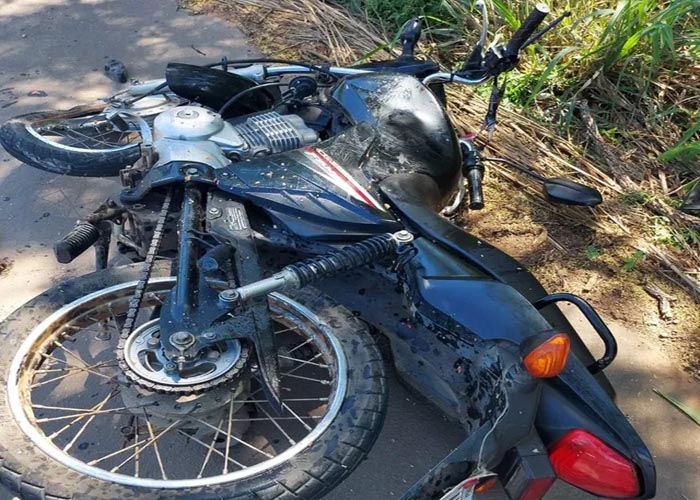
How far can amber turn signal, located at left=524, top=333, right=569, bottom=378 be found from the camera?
1642 millimetres

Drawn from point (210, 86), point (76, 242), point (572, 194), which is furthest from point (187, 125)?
point (572, 194)

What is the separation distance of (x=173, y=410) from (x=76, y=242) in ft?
2.60

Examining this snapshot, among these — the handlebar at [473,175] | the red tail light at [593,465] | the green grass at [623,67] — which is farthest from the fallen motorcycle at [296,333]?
the green grass at [623,67]

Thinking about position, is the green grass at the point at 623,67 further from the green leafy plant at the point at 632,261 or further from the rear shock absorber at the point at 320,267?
the rear shock absorber at the point at 320,267

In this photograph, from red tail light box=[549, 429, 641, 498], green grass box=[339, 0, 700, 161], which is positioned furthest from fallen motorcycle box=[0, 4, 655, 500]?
green grass box=[339, 0, 700, 161]

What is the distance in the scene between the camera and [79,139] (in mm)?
3314

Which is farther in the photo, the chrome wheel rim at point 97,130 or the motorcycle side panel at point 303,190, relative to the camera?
the chrome wheel rim at point 97,130

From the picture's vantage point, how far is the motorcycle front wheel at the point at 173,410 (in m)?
1.75

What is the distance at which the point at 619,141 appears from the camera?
4.11 meters

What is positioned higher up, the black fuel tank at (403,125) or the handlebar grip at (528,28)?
the handlebar grip at (528,28)

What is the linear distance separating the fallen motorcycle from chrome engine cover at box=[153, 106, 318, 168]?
1 centimetres

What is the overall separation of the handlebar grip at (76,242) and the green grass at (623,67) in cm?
278

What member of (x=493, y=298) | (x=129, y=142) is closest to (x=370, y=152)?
(x=493, y=298)

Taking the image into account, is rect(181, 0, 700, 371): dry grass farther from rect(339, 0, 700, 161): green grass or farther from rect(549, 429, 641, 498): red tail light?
rect(549, 429, 641, 498): red tail light
